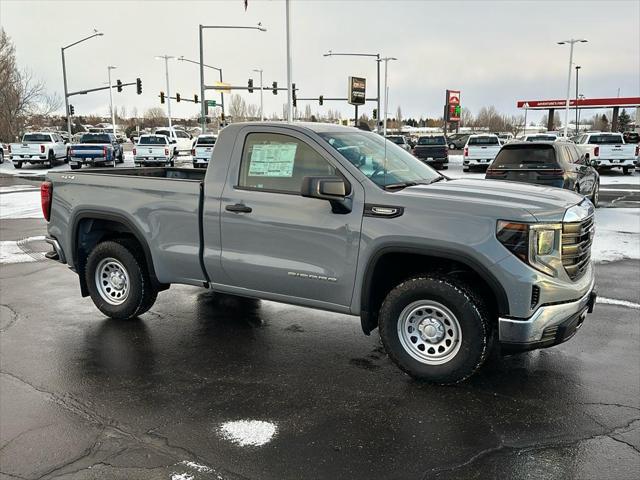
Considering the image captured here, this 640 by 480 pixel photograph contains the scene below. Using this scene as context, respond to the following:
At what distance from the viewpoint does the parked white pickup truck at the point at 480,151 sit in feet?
93.0

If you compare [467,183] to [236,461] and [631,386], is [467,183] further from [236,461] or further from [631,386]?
[236,461]

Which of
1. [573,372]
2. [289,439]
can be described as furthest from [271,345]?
[573,372]

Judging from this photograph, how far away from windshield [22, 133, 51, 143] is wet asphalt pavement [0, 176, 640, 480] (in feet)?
96.7

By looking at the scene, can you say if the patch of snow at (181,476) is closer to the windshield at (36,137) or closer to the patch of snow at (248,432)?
the patch of snow at (248,432)

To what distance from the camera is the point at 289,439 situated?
12.1ft

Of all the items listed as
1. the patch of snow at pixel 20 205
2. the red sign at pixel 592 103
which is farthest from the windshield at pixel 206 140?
the red sign at pixel 592 103

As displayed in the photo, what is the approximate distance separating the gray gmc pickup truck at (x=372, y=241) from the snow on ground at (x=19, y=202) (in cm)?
985

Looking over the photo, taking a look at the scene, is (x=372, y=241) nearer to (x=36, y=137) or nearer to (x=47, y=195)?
(x=47, y=195)

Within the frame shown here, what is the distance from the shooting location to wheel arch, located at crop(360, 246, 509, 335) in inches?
162

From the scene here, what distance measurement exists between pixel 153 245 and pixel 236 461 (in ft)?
8.94

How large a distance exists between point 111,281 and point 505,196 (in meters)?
4.10

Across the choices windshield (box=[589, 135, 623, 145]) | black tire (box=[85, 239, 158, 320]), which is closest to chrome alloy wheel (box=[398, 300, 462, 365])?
black tire (box=[85, 239, 158, 320])

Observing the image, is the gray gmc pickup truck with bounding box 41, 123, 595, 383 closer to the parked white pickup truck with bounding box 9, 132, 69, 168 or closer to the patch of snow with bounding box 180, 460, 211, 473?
the patch of snow with bounding box 180, 460, 211, 473

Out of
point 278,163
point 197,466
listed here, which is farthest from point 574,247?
point 197,466
